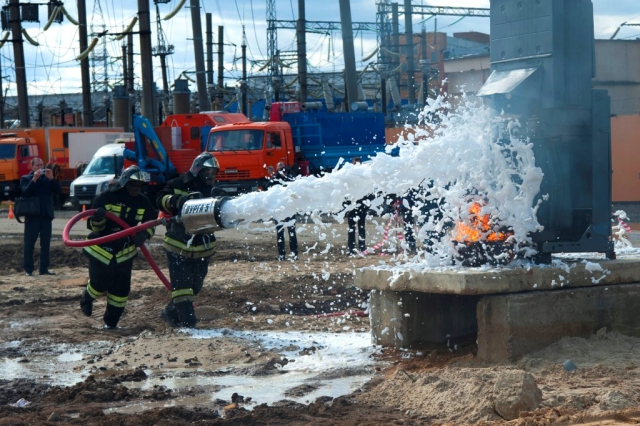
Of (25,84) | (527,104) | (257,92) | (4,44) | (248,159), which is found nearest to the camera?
(527,104)

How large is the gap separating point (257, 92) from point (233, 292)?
3983cm

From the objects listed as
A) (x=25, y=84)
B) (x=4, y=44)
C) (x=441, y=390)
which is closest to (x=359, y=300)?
(x=441, y=390)

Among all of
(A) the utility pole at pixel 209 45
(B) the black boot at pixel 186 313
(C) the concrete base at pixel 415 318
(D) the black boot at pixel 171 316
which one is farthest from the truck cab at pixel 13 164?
(C) the concrete base at pixel 415 318

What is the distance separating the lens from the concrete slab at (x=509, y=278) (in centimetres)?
663

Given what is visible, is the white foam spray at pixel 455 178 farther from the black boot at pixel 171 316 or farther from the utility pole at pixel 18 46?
the utility pole at pixel 18 46

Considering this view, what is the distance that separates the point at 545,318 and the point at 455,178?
1252 mm

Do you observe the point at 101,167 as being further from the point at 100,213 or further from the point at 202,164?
the point at 202,164

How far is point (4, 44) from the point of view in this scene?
4294cm

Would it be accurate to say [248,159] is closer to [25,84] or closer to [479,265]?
[479,265]

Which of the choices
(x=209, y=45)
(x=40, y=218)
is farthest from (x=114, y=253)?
(x=209, y=45)

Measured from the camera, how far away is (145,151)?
26.9 metres

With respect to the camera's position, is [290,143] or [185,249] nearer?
[185,249]

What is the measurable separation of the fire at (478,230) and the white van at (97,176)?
2066 centimetres

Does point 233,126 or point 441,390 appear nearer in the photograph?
point 441,390
